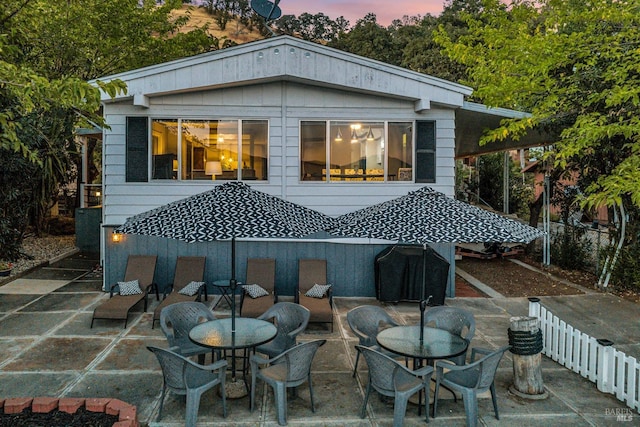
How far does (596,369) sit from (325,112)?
632 cm

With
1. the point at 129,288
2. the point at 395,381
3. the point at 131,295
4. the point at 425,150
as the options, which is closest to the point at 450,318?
the point at 395,381

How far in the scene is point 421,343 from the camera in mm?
4492

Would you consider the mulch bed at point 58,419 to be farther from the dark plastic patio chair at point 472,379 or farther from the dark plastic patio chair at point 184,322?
the dark plastic patio chair at point 472,379

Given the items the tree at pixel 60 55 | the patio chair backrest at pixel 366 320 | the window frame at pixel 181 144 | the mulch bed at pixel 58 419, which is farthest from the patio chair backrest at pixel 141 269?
the patio chair backrest at pixel 366 320

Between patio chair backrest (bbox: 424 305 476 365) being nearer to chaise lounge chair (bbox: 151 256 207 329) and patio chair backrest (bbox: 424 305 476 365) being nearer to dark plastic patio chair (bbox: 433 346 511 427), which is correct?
dark plastic patio chair (bbox: 433 346 511 427)

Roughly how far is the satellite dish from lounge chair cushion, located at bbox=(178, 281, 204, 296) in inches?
236

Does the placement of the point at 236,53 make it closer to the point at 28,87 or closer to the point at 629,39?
the point at 28,87

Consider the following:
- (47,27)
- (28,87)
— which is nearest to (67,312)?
(28,87)

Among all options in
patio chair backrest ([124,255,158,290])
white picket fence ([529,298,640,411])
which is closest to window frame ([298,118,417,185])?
patio chair backrest ([124,255,158,290])

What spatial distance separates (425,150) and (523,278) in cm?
439

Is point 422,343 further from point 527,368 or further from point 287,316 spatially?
point 287,316

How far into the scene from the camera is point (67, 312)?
7.38 meters

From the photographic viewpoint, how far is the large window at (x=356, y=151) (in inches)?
348

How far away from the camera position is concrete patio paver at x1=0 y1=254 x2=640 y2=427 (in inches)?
165
